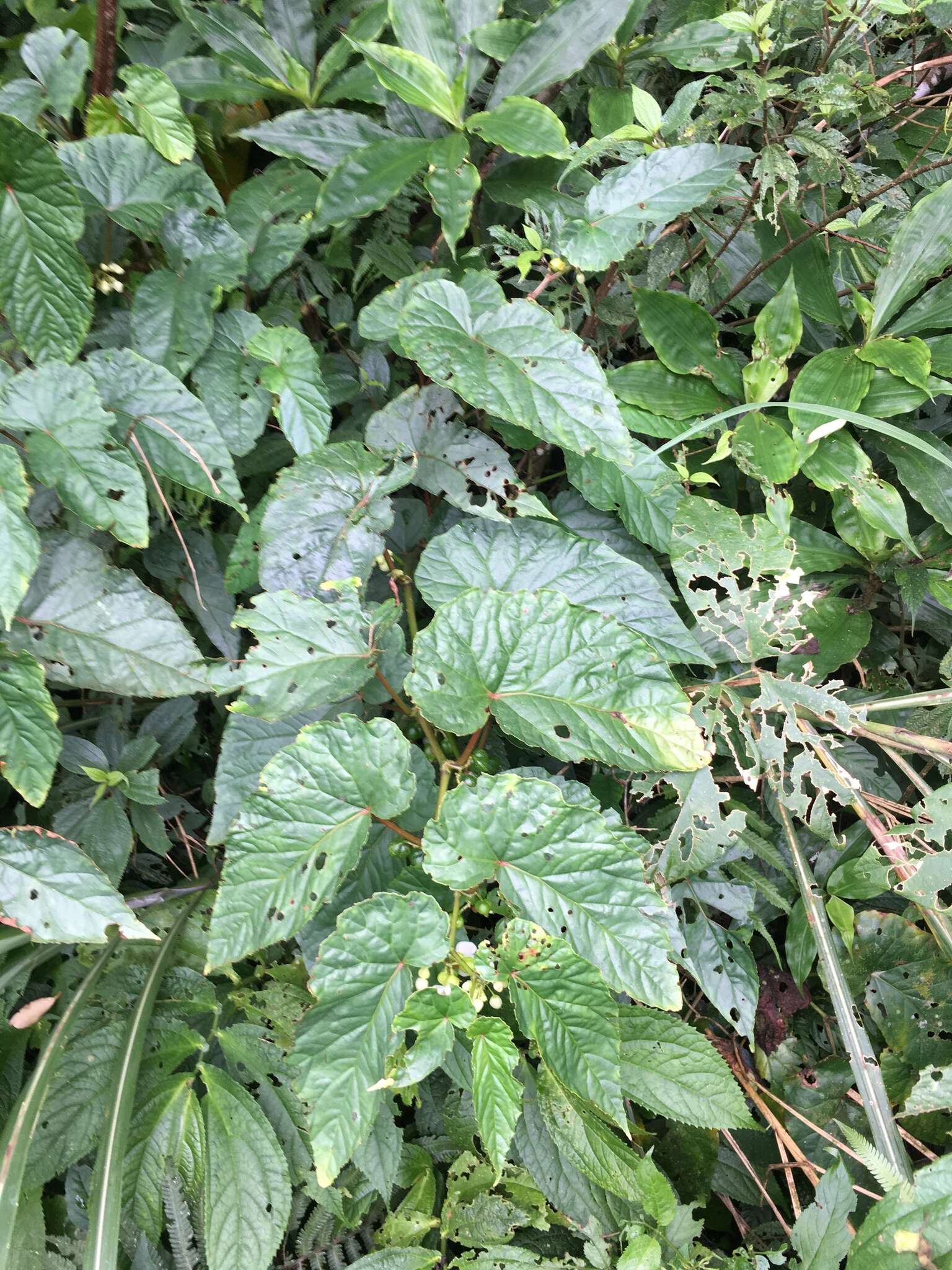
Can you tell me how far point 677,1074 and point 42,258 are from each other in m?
1.52

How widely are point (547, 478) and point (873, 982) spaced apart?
1.03 m

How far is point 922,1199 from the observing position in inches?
38.2

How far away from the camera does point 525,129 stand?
1092mm

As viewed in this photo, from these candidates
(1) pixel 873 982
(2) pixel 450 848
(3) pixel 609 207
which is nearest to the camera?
(2) pixel 450 848

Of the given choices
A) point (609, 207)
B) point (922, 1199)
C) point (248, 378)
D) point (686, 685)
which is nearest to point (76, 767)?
point (248, 378)

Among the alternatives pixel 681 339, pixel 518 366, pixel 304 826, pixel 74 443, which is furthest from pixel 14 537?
pixel 681 339

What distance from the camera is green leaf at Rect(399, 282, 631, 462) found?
1.01 meters

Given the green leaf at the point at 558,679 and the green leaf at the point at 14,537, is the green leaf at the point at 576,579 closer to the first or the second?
the green leaf at the point at 558,679

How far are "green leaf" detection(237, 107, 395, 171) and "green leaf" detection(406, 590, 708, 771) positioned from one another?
768 millimetres

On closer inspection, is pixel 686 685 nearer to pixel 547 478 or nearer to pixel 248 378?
pixel 547 478

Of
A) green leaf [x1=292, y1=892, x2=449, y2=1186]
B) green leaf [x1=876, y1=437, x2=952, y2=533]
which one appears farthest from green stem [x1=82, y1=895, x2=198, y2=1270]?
green leaf [x1=876, y1=437, x2=952, y2=533]

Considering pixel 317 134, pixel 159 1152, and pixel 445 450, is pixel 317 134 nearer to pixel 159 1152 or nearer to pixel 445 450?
pixel 445 450

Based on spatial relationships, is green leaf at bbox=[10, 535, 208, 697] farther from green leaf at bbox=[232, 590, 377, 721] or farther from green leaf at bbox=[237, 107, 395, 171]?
green leaf at bbox=[237, 107, 395, 171]

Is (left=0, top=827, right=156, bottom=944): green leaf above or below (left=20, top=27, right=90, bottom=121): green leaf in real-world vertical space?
below
